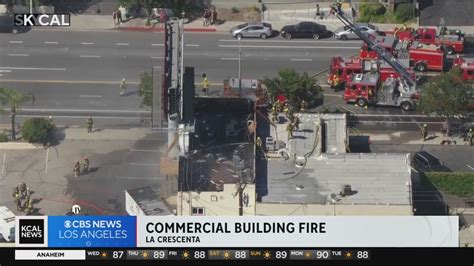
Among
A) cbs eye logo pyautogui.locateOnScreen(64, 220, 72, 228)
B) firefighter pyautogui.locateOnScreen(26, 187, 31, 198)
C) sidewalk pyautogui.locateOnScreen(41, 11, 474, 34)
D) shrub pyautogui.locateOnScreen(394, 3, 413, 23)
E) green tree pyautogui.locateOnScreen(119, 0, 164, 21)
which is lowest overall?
firefighter pyautogui.locateOnScreen(26, 187, 31, 198)

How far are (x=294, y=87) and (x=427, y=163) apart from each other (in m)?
9.52

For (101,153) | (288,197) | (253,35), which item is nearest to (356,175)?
(288,197)

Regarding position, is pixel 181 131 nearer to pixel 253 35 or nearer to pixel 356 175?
pixel 356 175

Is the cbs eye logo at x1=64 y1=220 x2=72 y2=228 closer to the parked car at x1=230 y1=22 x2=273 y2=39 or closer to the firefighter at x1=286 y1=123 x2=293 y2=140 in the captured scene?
the firefighter at x1=286 y1=123 x2=293 y2=140

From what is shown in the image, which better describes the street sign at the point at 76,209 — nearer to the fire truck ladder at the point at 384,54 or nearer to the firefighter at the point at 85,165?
the firefighter at the point at 85,165

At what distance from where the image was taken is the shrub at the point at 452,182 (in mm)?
65500

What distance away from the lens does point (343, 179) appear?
61.4m

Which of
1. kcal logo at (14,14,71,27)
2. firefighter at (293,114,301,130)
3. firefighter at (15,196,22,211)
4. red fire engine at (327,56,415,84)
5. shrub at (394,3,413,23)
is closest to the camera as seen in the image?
firefighter at (293,114,301,130)

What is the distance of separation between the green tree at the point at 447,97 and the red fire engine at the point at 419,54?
735 centimetres

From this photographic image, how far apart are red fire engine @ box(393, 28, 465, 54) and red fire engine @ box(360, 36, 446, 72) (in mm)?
1531

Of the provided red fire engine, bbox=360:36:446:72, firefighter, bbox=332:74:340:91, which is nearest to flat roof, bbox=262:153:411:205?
firefighter, bbox=332:74:340:91

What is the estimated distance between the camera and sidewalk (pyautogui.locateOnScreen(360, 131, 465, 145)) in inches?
2840

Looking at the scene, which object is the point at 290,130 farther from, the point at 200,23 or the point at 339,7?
the point at 200,23

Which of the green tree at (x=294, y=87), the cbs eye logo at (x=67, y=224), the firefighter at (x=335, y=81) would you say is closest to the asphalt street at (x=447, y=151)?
the green tree at (x=294, y=87)
